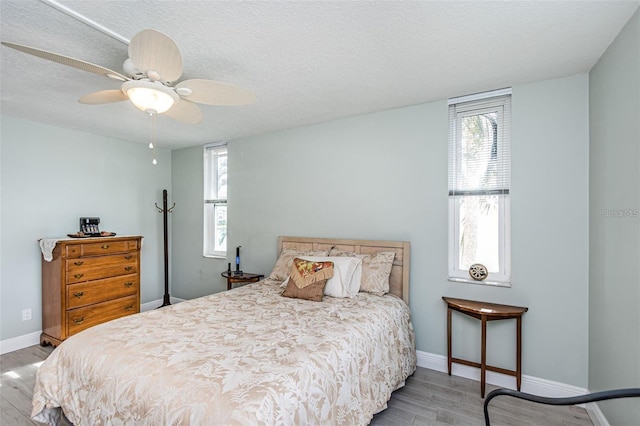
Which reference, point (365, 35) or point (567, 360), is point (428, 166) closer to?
point (365, 35)

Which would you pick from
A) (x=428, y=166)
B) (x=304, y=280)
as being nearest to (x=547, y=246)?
(x=428, y=166)

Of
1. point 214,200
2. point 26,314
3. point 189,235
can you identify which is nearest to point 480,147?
point 214,200

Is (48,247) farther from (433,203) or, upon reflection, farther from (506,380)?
(506,380)

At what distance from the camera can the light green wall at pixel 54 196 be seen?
3410mm

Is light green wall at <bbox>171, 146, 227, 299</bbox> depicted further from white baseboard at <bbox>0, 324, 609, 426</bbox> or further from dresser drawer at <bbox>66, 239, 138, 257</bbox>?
white baseboard at <bbox>0, 324, 609, 426</bbox>

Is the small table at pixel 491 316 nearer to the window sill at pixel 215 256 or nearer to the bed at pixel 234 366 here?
the bed at pixel 234 366

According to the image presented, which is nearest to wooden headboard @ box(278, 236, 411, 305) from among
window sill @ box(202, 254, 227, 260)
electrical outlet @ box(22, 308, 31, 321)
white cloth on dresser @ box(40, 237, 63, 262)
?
window sill @ box(202, 254, 227, 260)

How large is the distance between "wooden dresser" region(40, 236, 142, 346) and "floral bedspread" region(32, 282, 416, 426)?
180 centimetres

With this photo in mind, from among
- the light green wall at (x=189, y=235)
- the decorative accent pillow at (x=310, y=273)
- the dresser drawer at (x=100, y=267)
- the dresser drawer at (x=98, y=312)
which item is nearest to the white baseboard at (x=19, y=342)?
the dresser drawer at (x=98, y=312)

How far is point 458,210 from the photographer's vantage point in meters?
2.91

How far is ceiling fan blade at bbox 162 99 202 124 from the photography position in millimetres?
2196

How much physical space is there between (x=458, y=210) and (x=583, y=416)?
5.74ft

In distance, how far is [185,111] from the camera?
230 cm

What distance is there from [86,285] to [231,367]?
304 cm
